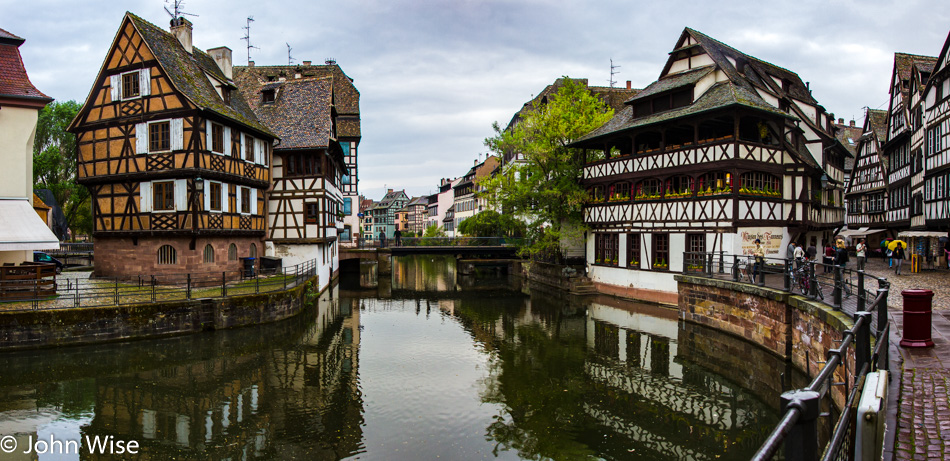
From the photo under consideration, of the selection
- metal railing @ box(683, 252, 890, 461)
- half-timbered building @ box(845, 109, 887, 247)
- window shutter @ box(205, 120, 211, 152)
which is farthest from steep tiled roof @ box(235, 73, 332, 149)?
half-timbered building @ box(845, 109, 887, 247)

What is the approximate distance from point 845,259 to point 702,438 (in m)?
17.6

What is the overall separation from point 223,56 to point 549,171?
20306mm

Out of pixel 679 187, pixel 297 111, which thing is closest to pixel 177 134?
pixel 297 111

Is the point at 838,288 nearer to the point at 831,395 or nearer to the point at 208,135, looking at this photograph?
the point at 831,395

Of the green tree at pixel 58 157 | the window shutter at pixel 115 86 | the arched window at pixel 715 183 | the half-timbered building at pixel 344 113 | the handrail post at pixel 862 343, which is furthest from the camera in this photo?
the half-timbered building at pixel 344 113

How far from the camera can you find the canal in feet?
33.8

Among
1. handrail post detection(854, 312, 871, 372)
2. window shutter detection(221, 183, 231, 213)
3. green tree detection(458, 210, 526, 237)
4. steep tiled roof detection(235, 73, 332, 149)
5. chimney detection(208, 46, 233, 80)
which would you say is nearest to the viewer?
handrail post detection(854, 312, 871, 372)

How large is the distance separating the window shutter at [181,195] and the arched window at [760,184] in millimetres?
23372

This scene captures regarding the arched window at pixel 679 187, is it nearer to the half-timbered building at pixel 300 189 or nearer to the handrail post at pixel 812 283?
the handrail post at pixel 812 283

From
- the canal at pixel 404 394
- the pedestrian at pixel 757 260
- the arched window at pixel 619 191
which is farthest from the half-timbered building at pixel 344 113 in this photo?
the pedestrian at pixel 757 260

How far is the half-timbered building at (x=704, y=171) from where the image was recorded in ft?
78.4

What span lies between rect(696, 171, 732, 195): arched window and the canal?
6439mm

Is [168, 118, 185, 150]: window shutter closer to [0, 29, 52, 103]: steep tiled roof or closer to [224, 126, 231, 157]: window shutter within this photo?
[224, 126, 231, 157]: window shutter

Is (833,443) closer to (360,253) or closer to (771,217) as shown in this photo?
(771,217)
